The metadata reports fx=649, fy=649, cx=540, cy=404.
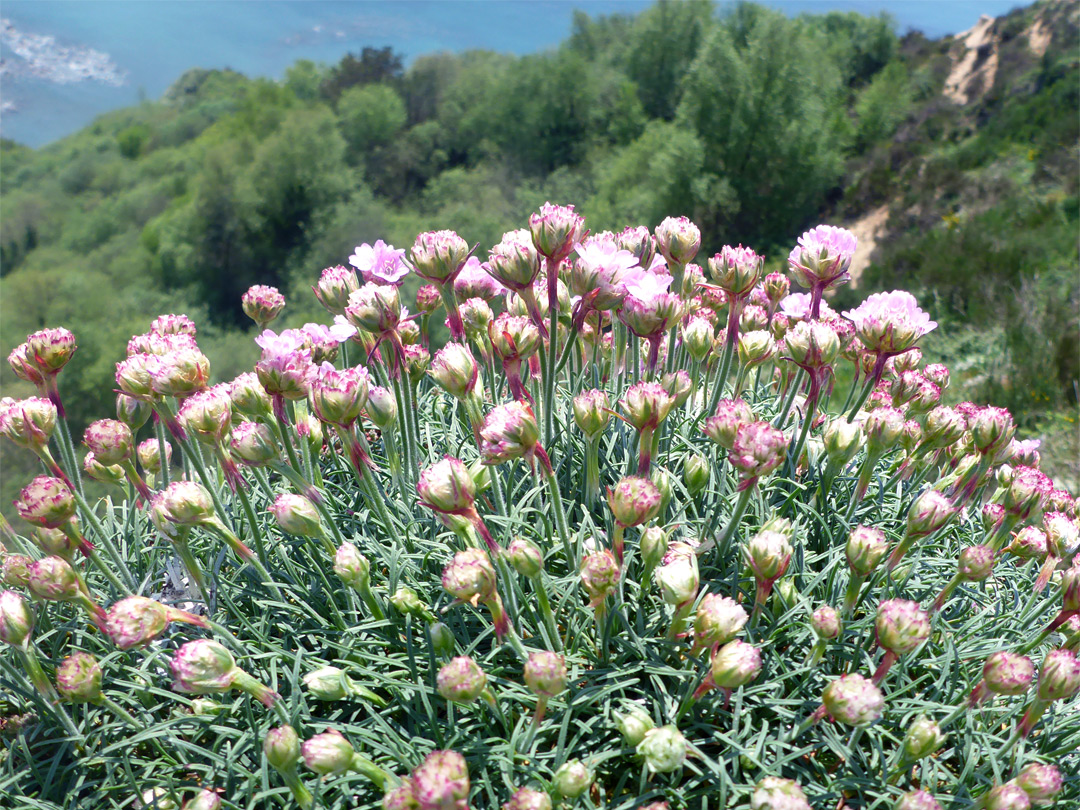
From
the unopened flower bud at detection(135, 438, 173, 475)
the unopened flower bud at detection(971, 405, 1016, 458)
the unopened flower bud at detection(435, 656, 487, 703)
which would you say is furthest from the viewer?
the unopened flower bud at detection(135, 438, 173, 475)

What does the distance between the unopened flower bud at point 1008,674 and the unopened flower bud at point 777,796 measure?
13.1 inches

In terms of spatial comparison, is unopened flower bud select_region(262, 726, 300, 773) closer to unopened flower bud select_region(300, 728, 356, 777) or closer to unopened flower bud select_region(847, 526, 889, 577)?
unopened flower bud select_region(300, 728, 356, 777)

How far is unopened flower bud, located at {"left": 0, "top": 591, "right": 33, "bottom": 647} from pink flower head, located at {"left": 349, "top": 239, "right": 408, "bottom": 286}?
2.73ft

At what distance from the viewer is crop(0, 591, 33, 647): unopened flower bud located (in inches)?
38.2

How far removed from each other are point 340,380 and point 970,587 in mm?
1273

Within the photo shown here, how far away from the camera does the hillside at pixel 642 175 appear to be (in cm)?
1253

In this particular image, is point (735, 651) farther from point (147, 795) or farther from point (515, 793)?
point (147, 795)

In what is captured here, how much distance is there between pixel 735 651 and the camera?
2.97 ft

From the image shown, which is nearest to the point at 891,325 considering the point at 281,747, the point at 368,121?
the point at 281,747

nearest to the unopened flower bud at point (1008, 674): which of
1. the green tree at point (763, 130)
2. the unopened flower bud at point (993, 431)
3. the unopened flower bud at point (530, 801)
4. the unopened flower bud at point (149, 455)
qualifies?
the unopened flower bud at point (993, 431)

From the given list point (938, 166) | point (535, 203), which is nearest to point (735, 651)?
point (938, 166)

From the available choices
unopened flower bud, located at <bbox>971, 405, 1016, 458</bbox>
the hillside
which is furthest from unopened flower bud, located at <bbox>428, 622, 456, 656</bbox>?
the hillside

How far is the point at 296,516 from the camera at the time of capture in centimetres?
106

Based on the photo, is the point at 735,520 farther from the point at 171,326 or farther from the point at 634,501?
the point at 171,326
